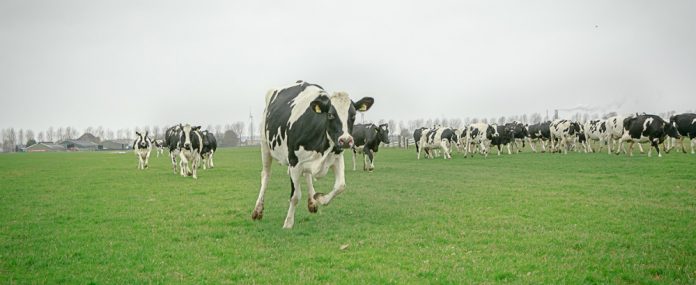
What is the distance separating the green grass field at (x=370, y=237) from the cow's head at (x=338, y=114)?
69.1 inches

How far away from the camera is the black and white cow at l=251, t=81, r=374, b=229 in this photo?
30.0 ft

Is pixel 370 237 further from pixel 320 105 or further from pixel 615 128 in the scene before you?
pixel 615 128

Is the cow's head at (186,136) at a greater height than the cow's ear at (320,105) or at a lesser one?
lesser

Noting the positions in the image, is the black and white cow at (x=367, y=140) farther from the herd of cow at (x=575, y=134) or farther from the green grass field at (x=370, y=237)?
the herd of cow at (x=575, y=134)

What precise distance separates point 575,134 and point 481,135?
740cm

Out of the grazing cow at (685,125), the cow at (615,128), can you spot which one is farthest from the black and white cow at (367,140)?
the grazing cow at (685,125)

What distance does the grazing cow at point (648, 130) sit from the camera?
28.2 metres

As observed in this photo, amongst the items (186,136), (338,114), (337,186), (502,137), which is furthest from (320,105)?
(502,137)

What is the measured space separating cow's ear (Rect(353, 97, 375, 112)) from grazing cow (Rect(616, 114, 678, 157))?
24.3 meters

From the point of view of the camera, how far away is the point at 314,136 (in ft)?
30.6

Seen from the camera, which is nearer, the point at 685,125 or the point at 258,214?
the point at 258,214

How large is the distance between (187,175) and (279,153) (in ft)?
46.2

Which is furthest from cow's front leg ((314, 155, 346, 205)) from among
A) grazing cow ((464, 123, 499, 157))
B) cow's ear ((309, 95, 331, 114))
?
grazing cow ((464, 123, 499, 157))

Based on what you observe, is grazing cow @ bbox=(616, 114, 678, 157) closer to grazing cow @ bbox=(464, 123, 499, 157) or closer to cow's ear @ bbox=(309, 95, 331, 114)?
grazing cow @ bbox=(464, 123, 499, 157)
